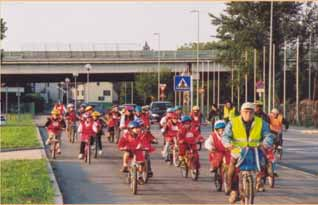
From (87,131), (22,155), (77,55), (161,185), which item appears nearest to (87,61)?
(77,55)

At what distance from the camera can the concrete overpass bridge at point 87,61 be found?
81812 mm

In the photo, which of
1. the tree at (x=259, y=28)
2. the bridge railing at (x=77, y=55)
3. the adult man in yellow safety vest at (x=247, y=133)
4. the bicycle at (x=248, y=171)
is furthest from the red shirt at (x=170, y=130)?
the bridge railing at (x=77, y=55)

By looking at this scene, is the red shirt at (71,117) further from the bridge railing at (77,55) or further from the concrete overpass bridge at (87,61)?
the bridge railing at (77,55)

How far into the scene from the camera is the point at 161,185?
17750mm

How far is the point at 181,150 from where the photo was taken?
1953 cm

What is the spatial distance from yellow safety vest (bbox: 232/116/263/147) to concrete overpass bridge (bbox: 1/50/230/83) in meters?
66.4

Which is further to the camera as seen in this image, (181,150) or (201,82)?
(201,82)

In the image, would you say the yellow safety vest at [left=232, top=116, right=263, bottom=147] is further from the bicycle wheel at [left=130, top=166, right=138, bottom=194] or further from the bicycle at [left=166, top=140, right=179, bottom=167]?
the bicycle at [left=166, top=140, right=179, bottom=167]

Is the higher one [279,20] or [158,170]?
[279,20]

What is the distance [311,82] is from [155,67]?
19246 mm

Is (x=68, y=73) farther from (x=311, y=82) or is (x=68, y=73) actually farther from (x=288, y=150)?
(x=288, y=150)

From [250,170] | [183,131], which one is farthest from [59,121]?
[250,170]

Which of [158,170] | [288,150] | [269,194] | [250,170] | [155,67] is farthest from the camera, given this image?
[155,67]

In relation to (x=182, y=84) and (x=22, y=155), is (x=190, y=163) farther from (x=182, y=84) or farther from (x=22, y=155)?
(x=182, y=84)
